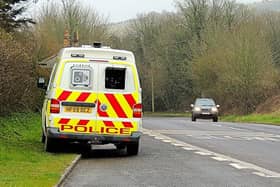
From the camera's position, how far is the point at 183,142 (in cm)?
2066

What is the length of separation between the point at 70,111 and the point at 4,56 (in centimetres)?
383

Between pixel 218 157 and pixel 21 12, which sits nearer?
pixel 218 157

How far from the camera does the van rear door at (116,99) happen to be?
14930mm

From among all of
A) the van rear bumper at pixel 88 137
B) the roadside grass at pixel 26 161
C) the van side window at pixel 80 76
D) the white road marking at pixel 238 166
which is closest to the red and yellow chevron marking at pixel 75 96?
the van side window at pixel 80 76

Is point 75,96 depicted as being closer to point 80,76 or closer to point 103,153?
point 80,76

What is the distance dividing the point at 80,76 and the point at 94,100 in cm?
63

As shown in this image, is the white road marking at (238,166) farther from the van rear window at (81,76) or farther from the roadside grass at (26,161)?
the van rear window at (81,76)

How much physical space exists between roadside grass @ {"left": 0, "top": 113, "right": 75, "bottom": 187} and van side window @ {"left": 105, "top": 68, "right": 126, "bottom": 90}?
184 cm

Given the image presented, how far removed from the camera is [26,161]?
43.6 feet

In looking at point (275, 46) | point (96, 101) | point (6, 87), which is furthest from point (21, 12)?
point (275, 46)

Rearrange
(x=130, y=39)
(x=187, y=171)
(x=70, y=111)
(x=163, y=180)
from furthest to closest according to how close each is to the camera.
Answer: (x=130, y=39) < (x=70, y=111) < (x=187, y=171) < (x=163, y=180)

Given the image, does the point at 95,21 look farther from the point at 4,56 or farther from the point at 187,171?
the point at 187,171

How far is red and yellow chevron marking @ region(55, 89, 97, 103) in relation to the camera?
14.8m

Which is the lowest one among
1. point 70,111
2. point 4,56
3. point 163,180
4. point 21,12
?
point 163,180
